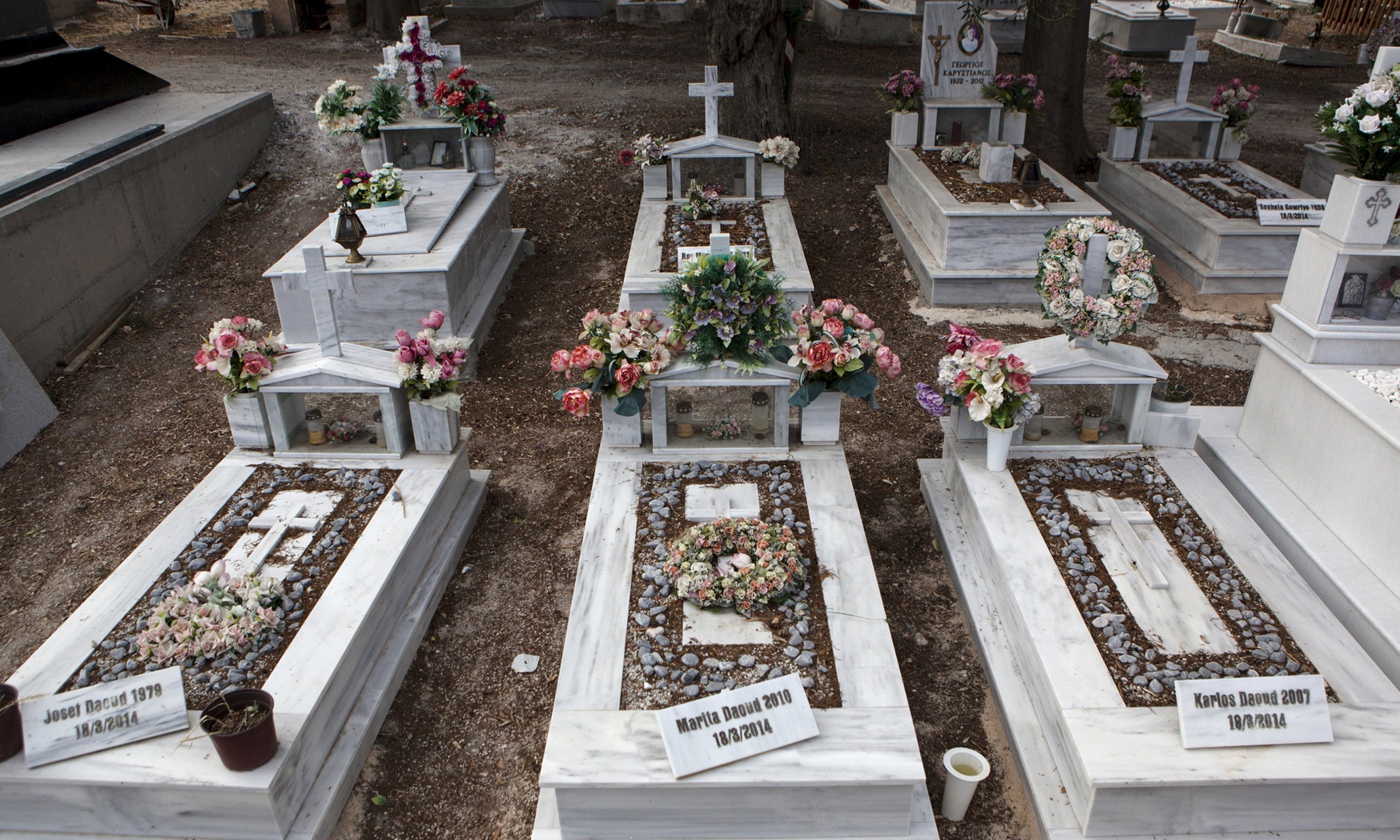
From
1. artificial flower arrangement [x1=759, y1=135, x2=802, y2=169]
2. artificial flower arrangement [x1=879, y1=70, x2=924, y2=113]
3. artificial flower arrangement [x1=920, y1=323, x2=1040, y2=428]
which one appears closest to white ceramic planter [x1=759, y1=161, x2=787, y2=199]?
artificial flower arrangement [x1=759, y1=135, x2=802, y2=169]

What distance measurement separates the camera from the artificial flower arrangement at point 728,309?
17.4 feet

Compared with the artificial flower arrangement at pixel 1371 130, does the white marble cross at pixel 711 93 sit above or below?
below

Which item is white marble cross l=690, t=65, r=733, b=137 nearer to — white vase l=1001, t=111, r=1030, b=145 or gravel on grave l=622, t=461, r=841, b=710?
white vase l=1001, t=111, r=1030, b=145

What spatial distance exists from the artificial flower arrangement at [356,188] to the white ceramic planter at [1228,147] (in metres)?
8.84

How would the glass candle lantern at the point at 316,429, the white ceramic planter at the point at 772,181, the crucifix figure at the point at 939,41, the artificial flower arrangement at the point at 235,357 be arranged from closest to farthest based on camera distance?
the artificial flower arrangement at the point at 235,357, the glass candle lantern at the point at 316,429, the white ceramic planter at the point at 772,181, the crucifix figure at the point at 939,41

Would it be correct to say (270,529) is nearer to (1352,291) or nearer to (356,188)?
(356,188)

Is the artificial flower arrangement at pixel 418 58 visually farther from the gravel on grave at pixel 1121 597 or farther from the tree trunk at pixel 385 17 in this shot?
the tree trunk at pixel 385 17

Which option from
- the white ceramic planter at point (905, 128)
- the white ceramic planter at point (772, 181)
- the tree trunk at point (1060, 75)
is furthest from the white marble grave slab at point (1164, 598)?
the tree trunk at point (1060, 75)

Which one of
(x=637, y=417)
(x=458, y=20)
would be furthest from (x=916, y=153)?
(x=458, y=20)

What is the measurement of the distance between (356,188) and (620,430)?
3.87m

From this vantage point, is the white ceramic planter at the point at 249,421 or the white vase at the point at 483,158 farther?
the white vase at the point at 483,158

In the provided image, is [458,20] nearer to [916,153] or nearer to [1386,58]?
[916,153]

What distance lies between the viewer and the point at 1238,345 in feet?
26.9

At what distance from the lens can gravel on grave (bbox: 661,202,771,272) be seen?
27.6ft
